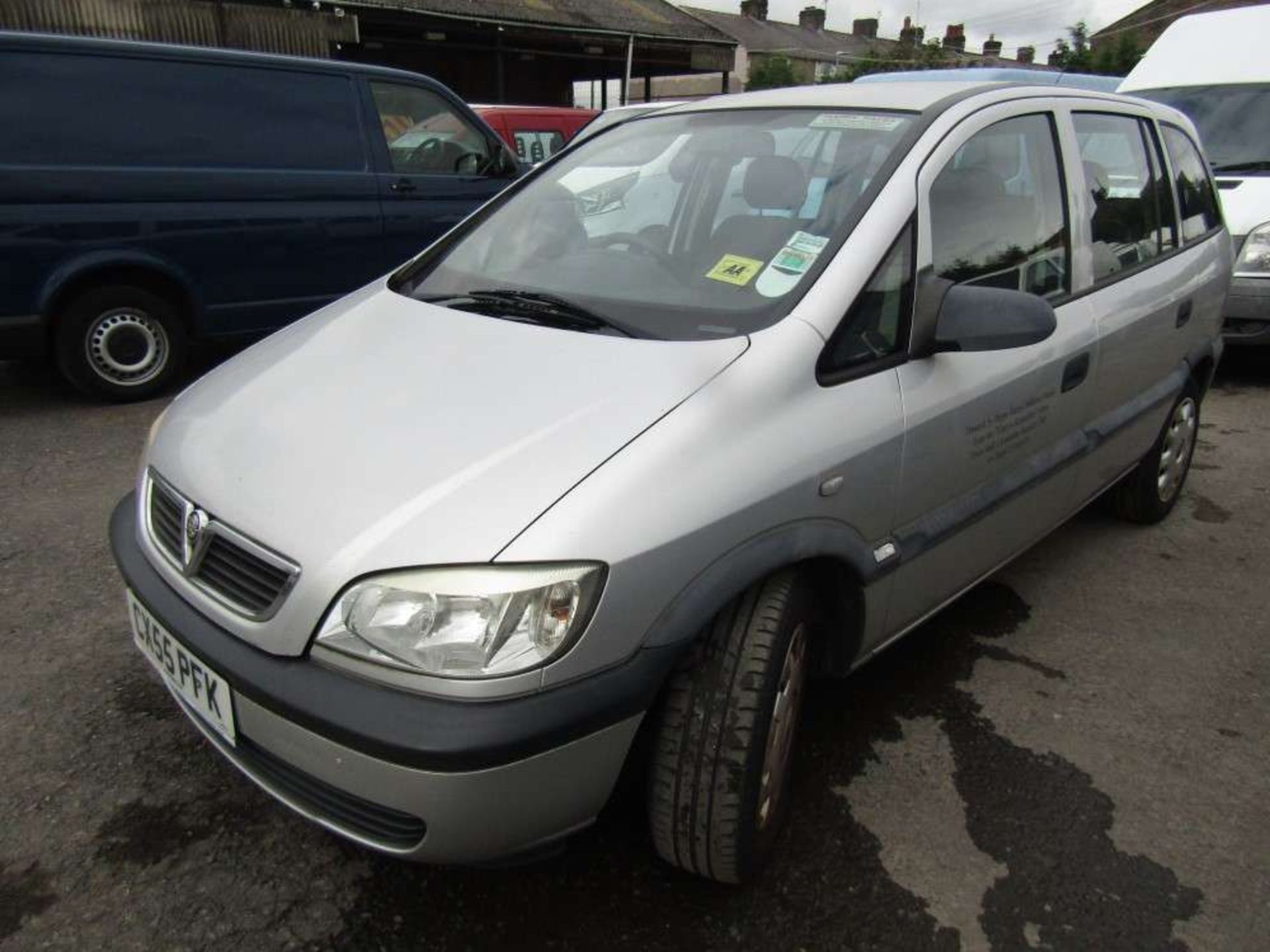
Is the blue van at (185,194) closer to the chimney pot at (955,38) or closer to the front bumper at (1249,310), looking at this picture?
the front bumper at (1249,310)

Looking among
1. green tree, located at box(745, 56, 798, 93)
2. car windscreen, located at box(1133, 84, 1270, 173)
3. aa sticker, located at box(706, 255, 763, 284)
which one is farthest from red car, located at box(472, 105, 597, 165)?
green tree, located at box(745, 56, 798, 93)

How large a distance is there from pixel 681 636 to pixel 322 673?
611 mm

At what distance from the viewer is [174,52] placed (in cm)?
491

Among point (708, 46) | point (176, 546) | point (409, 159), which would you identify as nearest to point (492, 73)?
point (708, 46)

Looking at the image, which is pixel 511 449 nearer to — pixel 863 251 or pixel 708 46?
pixel 863 251

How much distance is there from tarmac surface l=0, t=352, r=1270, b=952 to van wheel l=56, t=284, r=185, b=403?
2.03 m

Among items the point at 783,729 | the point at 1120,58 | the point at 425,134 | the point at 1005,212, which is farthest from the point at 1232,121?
the point at 1120,58

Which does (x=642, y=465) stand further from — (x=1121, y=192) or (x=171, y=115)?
(x=171, y=115)

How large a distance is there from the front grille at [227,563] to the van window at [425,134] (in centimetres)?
425

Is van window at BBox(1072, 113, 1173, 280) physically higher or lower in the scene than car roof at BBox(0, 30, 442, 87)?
lower

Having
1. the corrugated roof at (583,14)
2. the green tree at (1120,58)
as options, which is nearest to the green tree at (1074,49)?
the green tree at (1120,58)

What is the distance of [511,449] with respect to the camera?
170cm

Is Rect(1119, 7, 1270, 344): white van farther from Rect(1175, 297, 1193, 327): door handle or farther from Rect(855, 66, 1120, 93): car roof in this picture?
Rect(1175, 297, 1193, 327): door handle

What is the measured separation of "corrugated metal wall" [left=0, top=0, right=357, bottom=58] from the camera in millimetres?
11461
